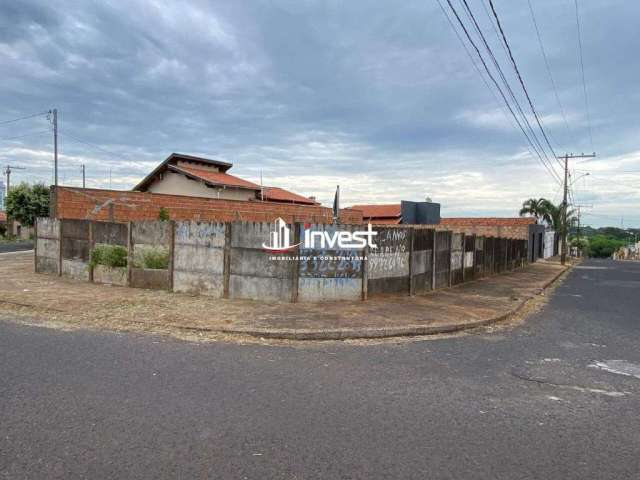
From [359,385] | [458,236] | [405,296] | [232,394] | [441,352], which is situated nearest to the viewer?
[232,394]

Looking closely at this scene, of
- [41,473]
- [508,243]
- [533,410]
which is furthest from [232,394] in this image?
[508,243]

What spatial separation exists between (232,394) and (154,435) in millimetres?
1019

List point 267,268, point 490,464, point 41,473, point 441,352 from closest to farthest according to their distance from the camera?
1. point 41,473
2. point 490,464
3. point 441,352
4. point 267,268

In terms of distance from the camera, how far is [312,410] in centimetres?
404

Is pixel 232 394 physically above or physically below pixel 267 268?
below

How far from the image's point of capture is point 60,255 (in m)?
13.1

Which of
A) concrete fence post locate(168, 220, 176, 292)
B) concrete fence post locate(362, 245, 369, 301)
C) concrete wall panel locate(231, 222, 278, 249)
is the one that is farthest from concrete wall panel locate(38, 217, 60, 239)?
concrete fence post locate(362, 245, 369, 301)

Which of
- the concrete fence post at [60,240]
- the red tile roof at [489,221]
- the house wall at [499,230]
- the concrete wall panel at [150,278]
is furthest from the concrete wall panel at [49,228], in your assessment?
the red tile roof at [489,221]

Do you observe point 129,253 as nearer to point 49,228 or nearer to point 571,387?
point 49,228

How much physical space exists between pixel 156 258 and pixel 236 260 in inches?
94.9

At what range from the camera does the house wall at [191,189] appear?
29391 millimetres

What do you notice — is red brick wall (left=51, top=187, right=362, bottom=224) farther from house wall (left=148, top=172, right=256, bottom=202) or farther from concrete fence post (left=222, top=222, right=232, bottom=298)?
house wall (left=148, top=172, right=256, bottom=202)

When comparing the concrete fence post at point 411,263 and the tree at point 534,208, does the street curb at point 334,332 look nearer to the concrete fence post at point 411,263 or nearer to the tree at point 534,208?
the concrete fence post at point 411,263

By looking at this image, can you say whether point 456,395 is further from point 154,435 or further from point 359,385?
point 154,435
